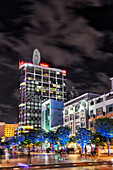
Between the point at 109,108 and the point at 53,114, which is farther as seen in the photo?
the point at 53,114

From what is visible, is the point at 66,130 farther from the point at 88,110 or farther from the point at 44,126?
the point at 44,126

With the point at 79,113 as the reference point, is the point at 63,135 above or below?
below

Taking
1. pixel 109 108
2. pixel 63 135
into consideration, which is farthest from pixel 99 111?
pixel 63 135

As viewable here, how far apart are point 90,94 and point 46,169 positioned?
87688 mm

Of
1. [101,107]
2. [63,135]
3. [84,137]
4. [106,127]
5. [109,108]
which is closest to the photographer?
[106,127]

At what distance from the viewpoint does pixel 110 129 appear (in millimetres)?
53719

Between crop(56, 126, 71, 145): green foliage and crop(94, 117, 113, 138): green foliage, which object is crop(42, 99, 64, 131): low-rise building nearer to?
crop(56, 126, 71, 145): green foliage

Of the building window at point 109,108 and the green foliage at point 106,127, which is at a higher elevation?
the building window at point 109,108

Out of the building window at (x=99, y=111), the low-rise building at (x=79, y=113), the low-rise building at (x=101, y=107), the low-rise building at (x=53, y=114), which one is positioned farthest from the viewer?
the low-rise building at (x=53, y=114)

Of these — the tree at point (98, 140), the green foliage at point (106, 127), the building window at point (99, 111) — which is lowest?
the tree at point (98, 140)

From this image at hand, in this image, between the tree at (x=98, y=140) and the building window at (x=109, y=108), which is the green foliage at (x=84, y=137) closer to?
the tree at (x=98, y=140)

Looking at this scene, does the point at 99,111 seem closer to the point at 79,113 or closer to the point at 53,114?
the point at 79,113

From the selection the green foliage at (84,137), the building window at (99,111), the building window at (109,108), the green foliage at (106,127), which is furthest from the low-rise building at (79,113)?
the green foliage at (106,127)

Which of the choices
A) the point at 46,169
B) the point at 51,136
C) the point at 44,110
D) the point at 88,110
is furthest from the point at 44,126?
the point at 46,169
